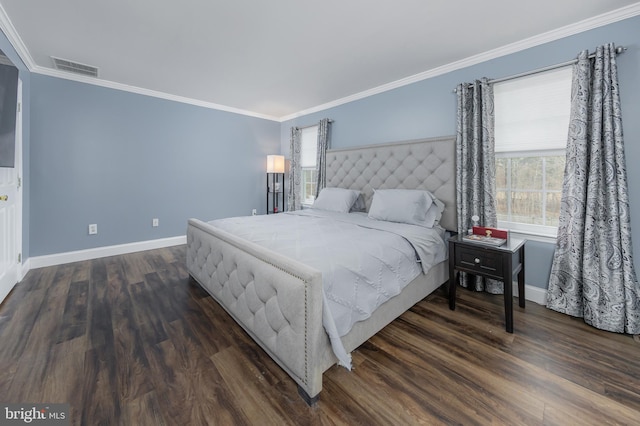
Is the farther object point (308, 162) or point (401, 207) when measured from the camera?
point (308, 162)

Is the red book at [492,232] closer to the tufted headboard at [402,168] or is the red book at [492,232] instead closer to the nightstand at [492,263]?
the nightstand at [492,263]

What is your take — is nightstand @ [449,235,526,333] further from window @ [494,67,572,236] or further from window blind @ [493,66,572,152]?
window blind @ [493,66,572,152]

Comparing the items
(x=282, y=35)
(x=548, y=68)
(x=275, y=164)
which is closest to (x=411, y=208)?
(x=548, y=68)

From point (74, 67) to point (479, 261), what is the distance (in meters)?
4.78

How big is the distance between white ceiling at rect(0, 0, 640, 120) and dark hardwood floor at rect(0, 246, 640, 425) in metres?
2.43

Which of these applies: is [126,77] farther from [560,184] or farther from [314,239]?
[560,184]

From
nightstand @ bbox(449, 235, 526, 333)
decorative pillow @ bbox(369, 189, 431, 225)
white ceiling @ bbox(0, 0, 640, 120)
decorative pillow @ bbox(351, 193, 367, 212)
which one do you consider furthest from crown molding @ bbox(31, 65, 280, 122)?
nightstand @ bbox(449, 235, 526, 333)

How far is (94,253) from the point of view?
3.70 metres

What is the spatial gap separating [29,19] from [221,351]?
311 centimetres

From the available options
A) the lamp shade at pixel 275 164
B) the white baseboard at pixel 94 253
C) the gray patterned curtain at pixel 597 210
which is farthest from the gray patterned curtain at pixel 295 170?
the gray patterned curtain at pixel 597 210

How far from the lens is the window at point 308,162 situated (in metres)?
4.90

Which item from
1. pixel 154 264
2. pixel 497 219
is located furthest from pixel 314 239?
pixel 154 264

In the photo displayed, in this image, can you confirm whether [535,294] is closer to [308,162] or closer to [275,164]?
[308,162]

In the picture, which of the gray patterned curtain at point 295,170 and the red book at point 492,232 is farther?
the gray patterned curtain at point 295,170
